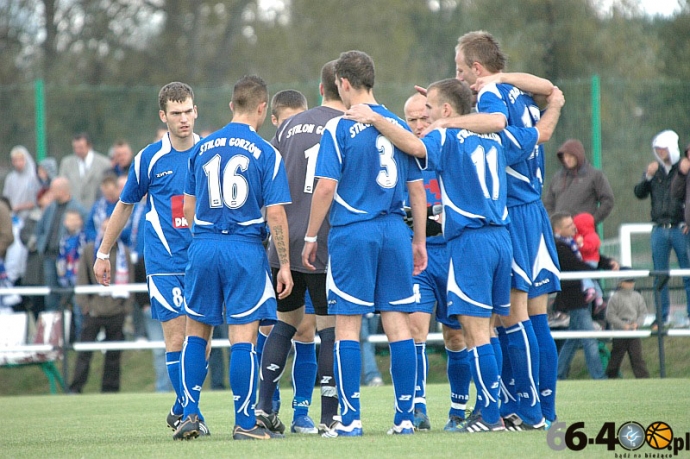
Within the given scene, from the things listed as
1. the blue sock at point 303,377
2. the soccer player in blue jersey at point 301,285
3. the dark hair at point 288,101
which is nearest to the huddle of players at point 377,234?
the soccer player in blue jersey at point 301,285

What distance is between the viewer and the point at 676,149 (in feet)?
46.2

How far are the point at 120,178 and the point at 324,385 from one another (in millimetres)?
8679

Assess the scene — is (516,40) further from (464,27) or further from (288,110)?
(288,110)

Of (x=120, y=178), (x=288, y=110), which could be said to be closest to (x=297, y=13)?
(x=120, y=178)

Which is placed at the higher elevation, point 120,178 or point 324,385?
point 120,178

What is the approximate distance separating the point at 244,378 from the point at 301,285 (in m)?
1.08

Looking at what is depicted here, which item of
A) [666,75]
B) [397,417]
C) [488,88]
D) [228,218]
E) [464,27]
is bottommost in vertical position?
[397,417]

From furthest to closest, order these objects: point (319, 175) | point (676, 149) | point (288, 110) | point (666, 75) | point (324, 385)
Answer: point (666, 75) → point (676, 149) → point (288, 110) → point (324, 385) → point (319, 175)

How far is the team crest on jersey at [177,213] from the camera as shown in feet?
26.0

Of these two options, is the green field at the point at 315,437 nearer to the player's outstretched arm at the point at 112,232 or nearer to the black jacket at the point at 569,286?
the player's outstretched arm at the point at 112,232

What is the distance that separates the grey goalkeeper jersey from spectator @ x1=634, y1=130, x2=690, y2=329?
703cm

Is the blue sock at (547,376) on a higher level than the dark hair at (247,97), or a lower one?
lower

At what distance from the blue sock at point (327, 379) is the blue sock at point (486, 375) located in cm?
111

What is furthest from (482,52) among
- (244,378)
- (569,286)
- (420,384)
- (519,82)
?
(569,286)
